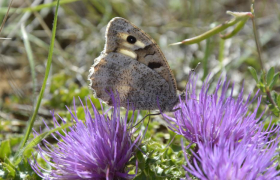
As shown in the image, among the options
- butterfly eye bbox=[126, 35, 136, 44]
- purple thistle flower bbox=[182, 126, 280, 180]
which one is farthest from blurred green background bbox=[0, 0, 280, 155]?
purple thistle flower bbox=[182, 126, 280, 180]

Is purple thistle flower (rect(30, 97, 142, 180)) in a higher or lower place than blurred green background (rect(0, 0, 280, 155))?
lower

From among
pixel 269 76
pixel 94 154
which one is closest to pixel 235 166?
pixel 94 154

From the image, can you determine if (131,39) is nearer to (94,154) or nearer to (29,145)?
(94,154)

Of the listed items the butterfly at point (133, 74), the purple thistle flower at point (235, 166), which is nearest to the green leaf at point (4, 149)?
the butterfly at point (133, 74)

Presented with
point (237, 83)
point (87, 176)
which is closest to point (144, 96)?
point (87, 176)

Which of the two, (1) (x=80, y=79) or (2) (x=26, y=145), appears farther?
(1) (x=80, y=79)

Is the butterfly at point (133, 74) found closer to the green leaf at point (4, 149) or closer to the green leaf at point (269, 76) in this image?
the green leaf at point (269, 76)

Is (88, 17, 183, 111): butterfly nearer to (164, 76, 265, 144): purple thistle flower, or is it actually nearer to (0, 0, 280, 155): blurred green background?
(164, 76, 265, 144): purple thistle flower

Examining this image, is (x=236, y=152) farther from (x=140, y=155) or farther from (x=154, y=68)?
(x=154, y=68)
